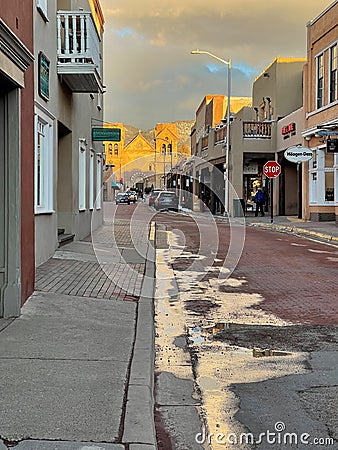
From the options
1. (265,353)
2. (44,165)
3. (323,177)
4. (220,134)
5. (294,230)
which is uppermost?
(220,134)

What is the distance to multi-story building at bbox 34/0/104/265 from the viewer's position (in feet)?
42.0

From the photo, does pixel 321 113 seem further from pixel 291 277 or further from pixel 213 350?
pixel 213 350

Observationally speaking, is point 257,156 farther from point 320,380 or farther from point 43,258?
point 320,380

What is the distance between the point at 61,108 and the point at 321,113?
55.8ft

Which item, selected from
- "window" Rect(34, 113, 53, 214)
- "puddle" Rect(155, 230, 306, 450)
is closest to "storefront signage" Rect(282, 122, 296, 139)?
"window" Rect(34, 113, 53, 214)

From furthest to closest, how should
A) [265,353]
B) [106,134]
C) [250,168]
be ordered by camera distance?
[250,168] < [106,134] < [265,353]

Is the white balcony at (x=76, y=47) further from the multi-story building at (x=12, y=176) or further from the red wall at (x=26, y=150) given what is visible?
the multi-story building at (x=12, y=176)

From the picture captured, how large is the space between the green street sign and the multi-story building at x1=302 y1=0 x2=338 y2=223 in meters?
9.35

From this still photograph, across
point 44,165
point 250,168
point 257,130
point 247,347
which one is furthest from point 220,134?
point 247,347

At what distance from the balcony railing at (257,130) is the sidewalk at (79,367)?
28825mm

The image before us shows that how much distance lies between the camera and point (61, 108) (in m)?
15.4

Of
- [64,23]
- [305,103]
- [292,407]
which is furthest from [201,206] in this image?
[292,407]

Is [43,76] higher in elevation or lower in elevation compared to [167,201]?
higher

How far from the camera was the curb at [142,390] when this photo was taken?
434 centimetres
